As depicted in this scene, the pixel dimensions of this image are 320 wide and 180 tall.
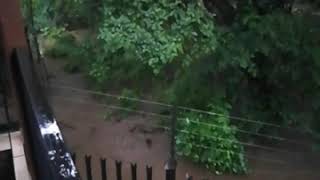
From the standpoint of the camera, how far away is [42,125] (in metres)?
1.26

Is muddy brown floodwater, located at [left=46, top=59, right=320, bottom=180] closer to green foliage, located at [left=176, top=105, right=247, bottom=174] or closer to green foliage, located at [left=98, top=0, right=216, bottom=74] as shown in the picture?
green foliage, located at [left=176, top=105, right=247, bottom=174]

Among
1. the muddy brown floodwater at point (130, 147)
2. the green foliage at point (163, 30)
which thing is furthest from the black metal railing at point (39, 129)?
the green foliage at point (163, 30)

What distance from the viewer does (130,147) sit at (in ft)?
12.1

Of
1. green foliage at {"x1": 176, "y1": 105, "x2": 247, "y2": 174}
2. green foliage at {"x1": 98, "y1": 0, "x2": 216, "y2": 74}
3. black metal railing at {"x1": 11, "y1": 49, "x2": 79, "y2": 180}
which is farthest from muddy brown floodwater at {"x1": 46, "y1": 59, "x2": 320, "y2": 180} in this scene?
black metal railing at {"x1": 11, "y1": 49, "x2": 79, "y2": 180}

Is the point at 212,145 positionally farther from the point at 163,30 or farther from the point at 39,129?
the point at 39,129

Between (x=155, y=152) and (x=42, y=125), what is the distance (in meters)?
2.40

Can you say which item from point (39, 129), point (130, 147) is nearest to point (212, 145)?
point (130, 147)

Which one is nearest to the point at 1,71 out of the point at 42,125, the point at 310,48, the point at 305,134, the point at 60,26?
the point at 42,125

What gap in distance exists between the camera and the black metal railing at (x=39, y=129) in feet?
3.63

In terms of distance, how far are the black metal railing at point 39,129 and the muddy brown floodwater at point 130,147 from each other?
1.62 meters

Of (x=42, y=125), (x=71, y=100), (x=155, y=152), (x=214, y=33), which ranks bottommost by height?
(x=155, y=152)

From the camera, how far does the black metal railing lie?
1.11 m

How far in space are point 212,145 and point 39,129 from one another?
7.37ft

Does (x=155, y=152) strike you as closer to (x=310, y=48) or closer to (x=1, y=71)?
(x=310, y=48)
